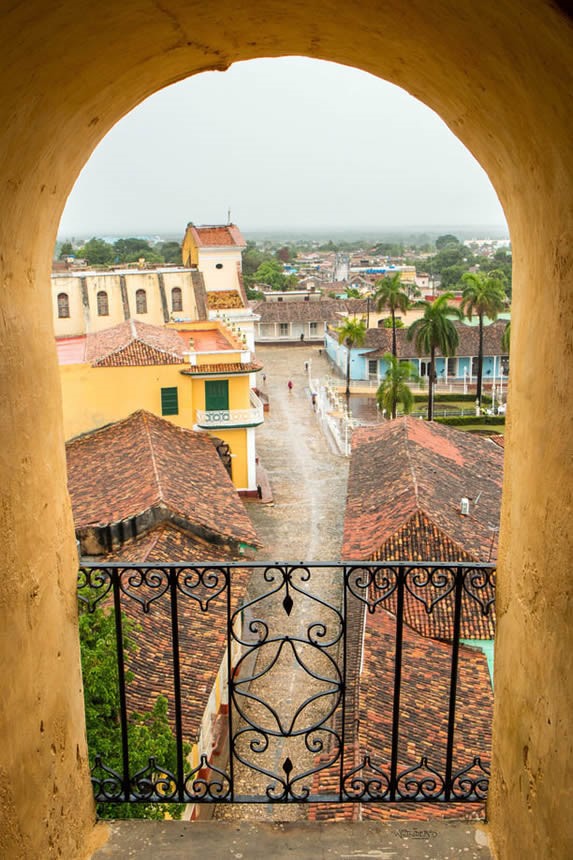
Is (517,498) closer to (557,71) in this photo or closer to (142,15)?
(557,71)

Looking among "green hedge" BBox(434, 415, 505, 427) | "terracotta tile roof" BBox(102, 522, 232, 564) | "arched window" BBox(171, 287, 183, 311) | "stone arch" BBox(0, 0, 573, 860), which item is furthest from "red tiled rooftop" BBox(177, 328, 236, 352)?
"stone arch" BBox(0, 0, 573, 860)

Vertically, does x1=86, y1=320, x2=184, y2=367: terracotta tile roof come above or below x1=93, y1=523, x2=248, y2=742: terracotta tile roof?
above

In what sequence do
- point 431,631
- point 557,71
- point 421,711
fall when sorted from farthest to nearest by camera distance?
point 431,631, point 421,711, point 557,71

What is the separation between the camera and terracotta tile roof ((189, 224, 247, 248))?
137 feet

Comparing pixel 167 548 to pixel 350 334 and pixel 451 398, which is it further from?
pixel 451 398

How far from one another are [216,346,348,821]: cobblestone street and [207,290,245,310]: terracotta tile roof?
5.66 meters

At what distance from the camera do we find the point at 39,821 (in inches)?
127

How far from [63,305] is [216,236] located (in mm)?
9365

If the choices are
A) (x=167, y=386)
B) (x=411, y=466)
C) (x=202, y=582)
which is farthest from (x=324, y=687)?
(x=202, y=582)

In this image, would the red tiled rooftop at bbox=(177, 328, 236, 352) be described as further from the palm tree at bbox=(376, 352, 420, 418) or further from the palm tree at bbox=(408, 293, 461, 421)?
the palm tree at bbox=(408, 293, 461, 421)

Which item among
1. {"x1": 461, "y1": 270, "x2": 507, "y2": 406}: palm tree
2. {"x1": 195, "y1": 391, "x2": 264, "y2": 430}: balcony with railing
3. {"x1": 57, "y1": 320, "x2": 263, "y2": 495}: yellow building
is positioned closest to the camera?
{"x1": 57, "y1": 320, "x2": 263, "y2": 495}: yellow building

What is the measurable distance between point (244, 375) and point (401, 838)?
73.6 feet

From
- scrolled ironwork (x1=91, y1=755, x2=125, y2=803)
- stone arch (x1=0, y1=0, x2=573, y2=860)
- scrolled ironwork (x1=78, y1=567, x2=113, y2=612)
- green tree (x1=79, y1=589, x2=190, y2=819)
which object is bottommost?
green tree (x1=79, y1=589, x2=190, y2=819)

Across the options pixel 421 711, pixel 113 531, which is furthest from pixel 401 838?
pixel 113 531
